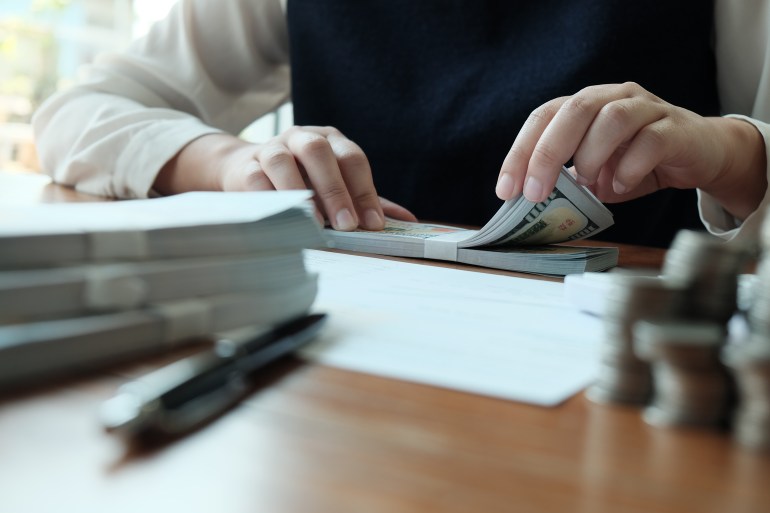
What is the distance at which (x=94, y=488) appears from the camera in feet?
0.82

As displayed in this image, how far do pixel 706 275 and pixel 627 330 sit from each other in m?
0.04

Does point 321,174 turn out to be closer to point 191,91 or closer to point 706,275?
point 706,275

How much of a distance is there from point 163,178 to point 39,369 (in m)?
0.80

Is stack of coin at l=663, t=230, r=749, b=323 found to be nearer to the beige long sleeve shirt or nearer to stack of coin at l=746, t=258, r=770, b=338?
stack of coin at l=746, t=258, r=770, b=338

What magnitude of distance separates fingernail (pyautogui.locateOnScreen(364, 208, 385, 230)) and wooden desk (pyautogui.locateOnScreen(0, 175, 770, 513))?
529 millimetres

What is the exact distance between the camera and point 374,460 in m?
0.28

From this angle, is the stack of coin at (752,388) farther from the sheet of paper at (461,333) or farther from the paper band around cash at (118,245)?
the paper band around cash at (118,245)

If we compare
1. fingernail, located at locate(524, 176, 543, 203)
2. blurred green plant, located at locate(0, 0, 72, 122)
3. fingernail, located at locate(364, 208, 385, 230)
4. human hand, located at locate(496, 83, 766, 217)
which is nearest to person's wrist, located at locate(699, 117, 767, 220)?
human hand, located at locate(496, 83, 766, 217)

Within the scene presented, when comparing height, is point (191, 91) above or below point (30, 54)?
below

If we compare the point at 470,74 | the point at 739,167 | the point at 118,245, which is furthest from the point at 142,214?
the point at 470,74

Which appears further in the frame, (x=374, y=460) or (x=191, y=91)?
(x=191, y=91)

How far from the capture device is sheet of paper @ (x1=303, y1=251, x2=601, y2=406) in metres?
0.37

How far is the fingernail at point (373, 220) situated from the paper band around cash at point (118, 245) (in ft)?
1.60

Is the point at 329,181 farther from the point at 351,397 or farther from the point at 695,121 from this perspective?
the point at 351,397
